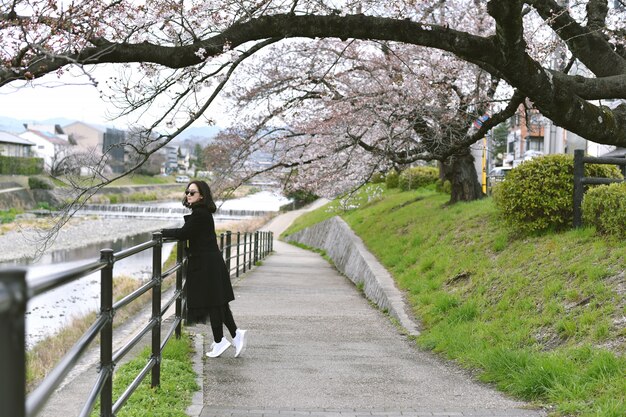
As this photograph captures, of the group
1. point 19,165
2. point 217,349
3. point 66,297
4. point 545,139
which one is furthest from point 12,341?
point 19,165

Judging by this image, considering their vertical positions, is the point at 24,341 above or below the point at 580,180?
below

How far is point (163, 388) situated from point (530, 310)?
12.4 ft

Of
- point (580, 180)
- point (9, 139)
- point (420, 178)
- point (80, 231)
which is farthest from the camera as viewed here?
point (9, 139)

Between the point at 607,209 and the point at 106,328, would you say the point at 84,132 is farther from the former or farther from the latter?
the point at 106,328

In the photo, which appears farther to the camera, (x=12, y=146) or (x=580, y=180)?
(x=12, y=146)

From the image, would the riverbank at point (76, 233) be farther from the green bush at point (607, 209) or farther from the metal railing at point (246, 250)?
the green bush at point (607, 209)

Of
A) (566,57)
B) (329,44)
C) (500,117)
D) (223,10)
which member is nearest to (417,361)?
(223,10)

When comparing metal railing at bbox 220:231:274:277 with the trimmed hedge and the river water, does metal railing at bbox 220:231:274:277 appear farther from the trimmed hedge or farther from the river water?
the trimmed hedge

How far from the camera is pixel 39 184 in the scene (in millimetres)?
66125

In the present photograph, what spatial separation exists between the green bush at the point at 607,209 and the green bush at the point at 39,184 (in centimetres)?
6328

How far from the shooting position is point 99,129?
139625mm

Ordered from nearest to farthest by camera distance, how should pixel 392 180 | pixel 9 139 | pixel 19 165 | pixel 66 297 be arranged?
pixel 66 297 → pixel 392 180 → pixel 19 165 → pixel 9 139

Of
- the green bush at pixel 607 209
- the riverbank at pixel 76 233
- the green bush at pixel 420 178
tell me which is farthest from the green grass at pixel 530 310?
the riverbank at pixel 76 233

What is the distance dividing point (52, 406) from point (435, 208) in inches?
535
